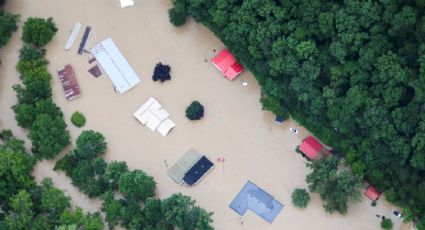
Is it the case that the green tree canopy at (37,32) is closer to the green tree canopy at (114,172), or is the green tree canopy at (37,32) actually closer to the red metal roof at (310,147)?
the green tree canopy at (114,172)

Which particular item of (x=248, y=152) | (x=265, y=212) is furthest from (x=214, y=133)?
(x=265, y=212)

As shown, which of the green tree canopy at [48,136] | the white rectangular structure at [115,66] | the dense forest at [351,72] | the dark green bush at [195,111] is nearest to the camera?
the dense forest at [351,72]

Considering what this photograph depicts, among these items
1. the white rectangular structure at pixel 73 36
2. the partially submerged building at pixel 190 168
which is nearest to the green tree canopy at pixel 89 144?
the partially submerged building at pixel 190 168

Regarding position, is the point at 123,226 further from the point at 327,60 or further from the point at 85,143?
the point at 327,60

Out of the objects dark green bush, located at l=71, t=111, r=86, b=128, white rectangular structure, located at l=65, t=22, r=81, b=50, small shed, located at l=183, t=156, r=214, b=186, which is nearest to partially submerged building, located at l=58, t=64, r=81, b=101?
dark green bush, located at l=71, t=111, r=86, b=128

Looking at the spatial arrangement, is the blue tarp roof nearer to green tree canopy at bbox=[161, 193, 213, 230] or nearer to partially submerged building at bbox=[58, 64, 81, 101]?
green tree canopy at bbox=[161, 193, 213, 230]

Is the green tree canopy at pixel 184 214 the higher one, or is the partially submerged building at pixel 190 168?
the partially submerged building at pixel 190 168

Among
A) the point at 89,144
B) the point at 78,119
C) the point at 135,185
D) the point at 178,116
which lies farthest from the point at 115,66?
the point at 135,185
